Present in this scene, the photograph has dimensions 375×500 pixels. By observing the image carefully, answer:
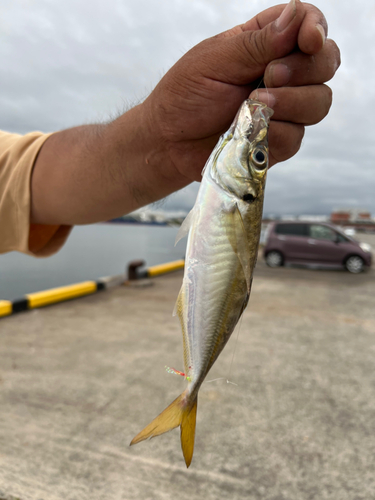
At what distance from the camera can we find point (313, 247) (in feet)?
41.9

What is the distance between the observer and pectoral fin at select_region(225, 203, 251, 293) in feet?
4.42

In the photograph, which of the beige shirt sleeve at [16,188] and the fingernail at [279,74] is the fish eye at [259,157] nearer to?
the fingernail at [279,74]

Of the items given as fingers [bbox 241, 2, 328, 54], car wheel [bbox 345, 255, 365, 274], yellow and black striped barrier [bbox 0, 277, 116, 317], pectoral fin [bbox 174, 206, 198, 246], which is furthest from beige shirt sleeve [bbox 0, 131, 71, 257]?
car wheel [bbox 345, 255, 365, 274]

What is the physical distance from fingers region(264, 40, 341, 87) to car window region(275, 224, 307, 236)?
1208cm

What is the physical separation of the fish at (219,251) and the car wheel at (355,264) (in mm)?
12289

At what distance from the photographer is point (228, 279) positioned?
137 cm

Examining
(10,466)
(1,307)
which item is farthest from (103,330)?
(10,466)

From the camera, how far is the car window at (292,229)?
513 inches

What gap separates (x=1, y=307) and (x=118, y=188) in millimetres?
4791

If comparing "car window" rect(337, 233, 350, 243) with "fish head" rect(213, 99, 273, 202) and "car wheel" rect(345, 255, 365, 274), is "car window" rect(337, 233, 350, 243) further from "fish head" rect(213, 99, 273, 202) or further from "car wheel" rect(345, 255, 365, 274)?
"fish head" rect(213, 99, 273, 202)

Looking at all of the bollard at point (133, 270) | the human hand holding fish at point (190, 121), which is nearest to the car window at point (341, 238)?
the bollard at point (133, 270)

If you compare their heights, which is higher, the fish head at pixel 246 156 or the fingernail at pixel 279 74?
the fingernail at pixel 279 74

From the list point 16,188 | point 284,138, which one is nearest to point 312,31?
point 284,138

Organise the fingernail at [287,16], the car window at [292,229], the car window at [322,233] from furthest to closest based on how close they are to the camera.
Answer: the car window at [292,229] < the car window at [322,233] < the fingernail at [287,16]
